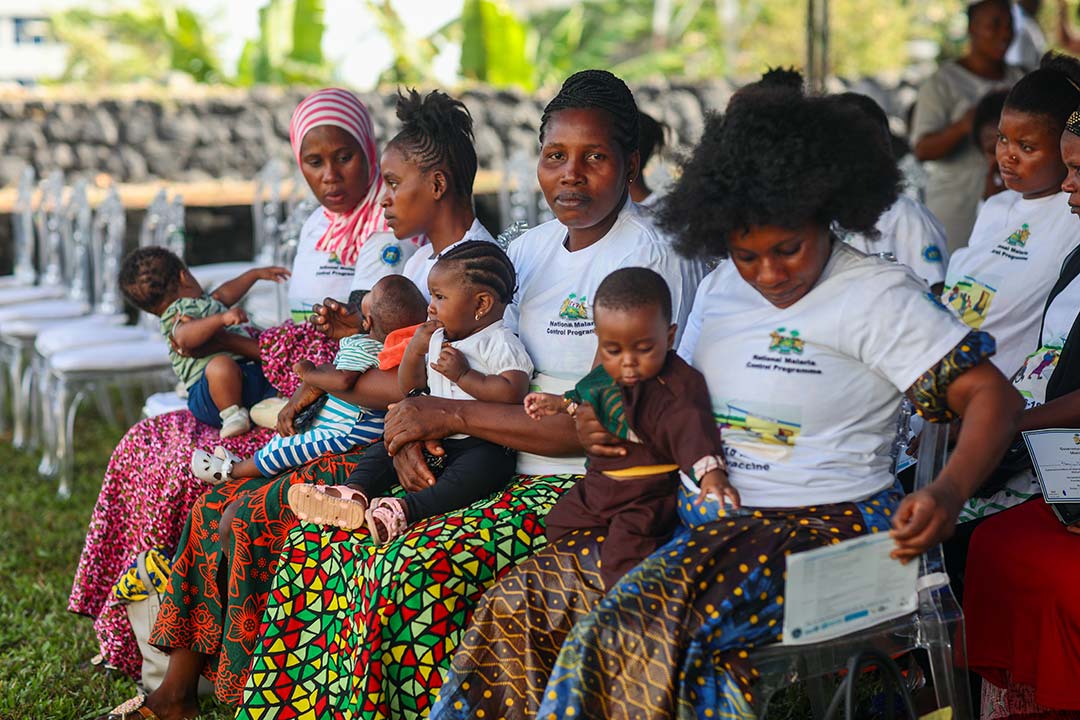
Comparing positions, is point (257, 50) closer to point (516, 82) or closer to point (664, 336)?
point (516, 82)

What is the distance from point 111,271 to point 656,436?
16.6 feet

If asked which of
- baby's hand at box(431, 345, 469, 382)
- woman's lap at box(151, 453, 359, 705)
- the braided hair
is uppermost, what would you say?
the braided hair

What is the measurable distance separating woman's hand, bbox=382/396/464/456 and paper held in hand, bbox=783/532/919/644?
1.15m

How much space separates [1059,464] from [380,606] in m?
1.57

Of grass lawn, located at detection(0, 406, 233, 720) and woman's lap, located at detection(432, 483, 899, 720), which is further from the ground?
woman's lap, located at detection(432, 483, 899, 720)

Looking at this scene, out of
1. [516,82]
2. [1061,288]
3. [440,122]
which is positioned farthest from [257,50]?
[1061,288]

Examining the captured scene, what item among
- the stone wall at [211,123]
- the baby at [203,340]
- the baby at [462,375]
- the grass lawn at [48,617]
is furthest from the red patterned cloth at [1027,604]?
the stone wall at [211,123]

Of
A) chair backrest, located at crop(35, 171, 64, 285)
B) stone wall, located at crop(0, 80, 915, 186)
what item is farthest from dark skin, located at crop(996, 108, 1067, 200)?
stone wall, located at crop(0, 80, 915, 186)

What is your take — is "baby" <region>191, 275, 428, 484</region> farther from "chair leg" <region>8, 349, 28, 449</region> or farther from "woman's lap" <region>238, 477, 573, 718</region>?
"chair leg" <region>8, 349, 28, 449</region>

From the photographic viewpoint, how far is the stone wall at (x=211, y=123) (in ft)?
35.4

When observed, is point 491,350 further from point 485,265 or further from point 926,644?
point 926,644

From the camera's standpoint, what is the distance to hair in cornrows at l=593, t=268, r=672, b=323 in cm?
263

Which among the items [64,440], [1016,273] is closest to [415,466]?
[1016,273]

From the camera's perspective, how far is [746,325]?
2680mm
